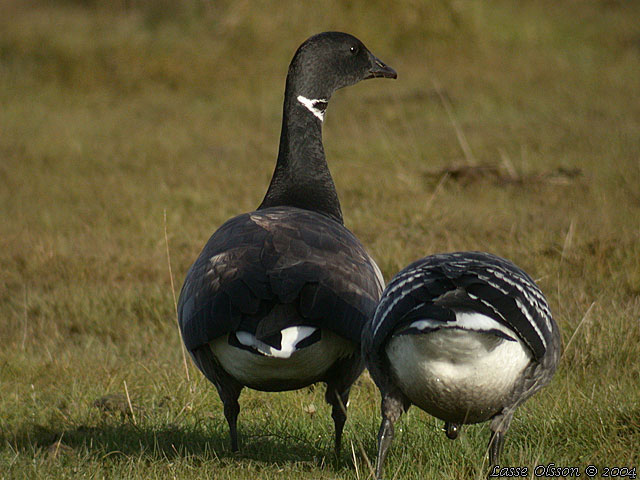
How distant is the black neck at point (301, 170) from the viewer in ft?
16.3

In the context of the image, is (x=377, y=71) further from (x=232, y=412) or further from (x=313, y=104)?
(x=232, y=412)

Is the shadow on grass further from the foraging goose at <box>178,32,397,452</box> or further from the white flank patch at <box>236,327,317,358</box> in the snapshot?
the white flank patch at <box>236,327,317,358</box>

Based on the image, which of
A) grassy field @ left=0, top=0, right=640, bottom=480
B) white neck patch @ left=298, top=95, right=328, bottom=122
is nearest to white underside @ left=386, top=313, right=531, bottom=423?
grassy field @ left=0, top=0, right=640, bottom=480

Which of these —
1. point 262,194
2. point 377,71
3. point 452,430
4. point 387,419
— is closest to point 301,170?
point 377,71

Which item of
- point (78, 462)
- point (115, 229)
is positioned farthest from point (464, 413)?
point (115, 229)

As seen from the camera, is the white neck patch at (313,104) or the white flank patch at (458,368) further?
the white neck patch at (313,104)

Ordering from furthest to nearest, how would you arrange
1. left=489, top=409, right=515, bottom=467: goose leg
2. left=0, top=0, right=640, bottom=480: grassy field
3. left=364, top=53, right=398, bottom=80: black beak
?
left=364, top=53, right=398, bottom=80: black beak < left=0, top=0, right=640, bottom=480: grassy field < left=489, top=409, right=515, bottom=467: goose leg

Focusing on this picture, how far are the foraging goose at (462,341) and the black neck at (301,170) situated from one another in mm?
1801

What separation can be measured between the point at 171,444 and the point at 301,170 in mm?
1817

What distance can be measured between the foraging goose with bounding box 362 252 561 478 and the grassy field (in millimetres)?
314

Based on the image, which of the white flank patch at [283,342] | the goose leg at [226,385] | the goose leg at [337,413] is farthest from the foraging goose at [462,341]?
the goose leg at [226,385]

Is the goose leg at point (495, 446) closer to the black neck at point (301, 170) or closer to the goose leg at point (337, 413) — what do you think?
the goose leg at point (337, 413)

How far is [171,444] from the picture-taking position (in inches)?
155

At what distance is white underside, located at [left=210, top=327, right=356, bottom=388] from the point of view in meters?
3.48
